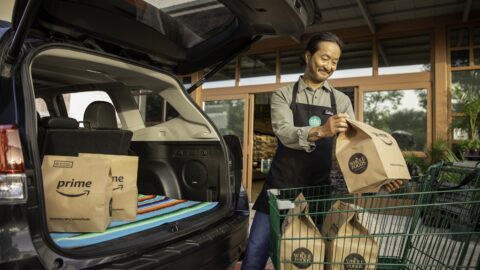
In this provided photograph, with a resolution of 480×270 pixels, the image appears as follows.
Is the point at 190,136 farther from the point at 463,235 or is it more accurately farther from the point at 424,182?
the point at 463,235

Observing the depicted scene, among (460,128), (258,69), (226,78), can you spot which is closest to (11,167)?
(460,128)

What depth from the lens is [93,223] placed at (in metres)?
1.81

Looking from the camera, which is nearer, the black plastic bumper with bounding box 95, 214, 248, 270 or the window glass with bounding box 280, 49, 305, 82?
the black plastic bumper with bounding box 95, 214, 248, 270

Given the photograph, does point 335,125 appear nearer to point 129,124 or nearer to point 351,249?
point 351,249

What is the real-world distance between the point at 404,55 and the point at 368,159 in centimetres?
575

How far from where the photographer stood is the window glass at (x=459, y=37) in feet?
20.5

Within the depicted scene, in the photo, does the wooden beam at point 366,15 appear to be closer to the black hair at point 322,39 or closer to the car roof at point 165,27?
the car roof at point 165,27

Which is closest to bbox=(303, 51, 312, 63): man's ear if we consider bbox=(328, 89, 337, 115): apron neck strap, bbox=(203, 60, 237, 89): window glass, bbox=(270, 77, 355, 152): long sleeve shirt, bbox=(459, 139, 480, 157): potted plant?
bbox=(270, 77, 355, 152): long sleeve shirt

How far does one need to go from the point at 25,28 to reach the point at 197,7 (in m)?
2.18

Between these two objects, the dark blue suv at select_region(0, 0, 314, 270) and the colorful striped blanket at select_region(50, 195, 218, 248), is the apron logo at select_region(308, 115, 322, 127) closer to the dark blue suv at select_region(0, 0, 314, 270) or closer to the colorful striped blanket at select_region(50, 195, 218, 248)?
the dark blue suv at select_region(0, 0, 314, 270)

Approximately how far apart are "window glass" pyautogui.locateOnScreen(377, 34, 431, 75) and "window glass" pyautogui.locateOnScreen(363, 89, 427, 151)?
391 millimetres

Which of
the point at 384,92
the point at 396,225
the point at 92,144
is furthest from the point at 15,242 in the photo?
the point at 384,92

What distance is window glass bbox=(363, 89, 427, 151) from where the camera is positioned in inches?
250

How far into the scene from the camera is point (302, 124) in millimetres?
2094
